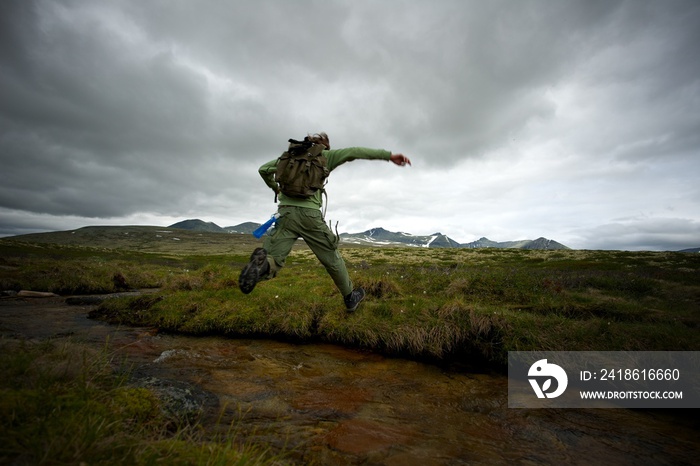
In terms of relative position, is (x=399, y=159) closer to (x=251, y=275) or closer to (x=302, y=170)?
(x=302, y=170)

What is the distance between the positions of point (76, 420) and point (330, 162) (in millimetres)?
5158

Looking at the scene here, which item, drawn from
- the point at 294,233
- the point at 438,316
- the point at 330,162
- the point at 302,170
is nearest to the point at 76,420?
the point at 294,233

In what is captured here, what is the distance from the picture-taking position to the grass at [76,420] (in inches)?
69.1

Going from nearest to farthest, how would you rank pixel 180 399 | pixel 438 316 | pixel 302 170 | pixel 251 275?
pixel 180 399 < pixel 251 275 < pixel 302 170 < pixel 438 316

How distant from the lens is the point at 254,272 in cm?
532

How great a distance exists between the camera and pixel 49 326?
731 centimetres

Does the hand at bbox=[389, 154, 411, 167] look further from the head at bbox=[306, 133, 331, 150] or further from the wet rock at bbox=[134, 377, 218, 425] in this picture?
the wet rock at bbox=[134, 377, 218, 425]

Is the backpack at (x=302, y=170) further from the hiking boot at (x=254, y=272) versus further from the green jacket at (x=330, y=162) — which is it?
the hiking boot at (x=254, y=272)

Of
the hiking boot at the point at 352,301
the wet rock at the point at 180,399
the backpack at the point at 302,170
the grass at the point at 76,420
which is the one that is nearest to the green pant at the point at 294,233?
the backpack at the point at 302,170

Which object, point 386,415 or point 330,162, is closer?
point 386,415

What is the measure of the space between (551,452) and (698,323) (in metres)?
7.17

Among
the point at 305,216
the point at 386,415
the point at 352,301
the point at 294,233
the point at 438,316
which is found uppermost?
the point at 305,216

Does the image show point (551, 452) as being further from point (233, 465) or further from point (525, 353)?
point (233, 465)

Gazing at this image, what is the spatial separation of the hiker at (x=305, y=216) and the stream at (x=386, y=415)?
5.69ft
